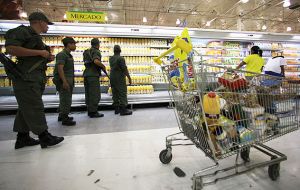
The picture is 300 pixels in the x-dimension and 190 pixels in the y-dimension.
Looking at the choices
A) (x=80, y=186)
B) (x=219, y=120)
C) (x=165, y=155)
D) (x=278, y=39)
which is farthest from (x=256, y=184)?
(x=278, y=39)

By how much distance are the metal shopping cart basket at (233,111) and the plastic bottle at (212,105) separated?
0.04 ft

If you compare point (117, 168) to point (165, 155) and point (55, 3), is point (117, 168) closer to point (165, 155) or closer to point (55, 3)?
point (165, 155)

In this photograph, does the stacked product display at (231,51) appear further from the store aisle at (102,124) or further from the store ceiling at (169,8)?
the store ceiling at (169,8)

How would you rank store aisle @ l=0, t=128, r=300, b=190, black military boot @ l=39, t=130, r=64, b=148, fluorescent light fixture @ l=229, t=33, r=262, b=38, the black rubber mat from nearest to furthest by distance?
store aisle @ l=0, t=128, r=300, b=190 < the black rubber mat < black military boot @ l=39, t=130, r=64, b=148 < fluorescent light fixture @ l=229, t=33, r=262, b=38

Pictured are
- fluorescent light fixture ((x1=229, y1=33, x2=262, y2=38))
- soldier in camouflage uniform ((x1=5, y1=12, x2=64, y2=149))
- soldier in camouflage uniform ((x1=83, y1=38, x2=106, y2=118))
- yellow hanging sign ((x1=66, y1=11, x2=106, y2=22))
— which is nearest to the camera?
soldier in camouflage uniform ((x1=5, y1=12, x2=64, y2=149))

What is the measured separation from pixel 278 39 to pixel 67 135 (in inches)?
274

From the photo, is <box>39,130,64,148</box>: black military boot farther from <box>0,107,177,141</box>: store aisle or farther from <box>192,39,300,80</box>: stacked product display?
<box>192,39,300,80</box>: stacked product display

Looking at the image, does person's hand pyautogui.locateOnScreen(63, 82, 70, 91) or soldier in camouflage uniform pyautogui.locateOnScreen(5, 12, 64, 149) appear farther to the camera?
person's hand pyautogui.locateOnScreen(63, 82, 70, 91)

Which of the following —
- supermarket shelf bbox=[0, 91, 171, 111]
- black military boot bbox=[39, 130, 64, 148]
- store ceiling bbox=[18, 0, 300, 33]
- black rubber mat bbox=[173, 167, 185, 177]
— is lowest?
black rubber mat bbox=[173, 167, 185, 177]

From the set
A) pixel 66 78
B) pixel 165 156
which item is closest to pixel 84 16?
pixel 66 78

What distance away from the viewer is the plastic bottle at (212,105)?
1.44 meters

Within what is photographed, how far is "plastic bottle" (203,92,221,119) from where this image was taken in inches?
56.7

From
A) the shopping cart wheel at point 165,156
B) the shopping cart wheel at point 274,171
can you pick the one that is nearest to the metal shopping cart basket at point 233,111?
the shopping cart wheel at point 274,171

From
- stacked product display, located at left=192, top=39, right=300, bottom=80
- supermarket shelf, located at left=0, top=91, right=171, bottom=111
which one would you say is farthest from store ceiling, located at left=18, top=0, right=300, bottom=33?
supermarket shelf, located at left=0, top=91, right=171, bottom=111
